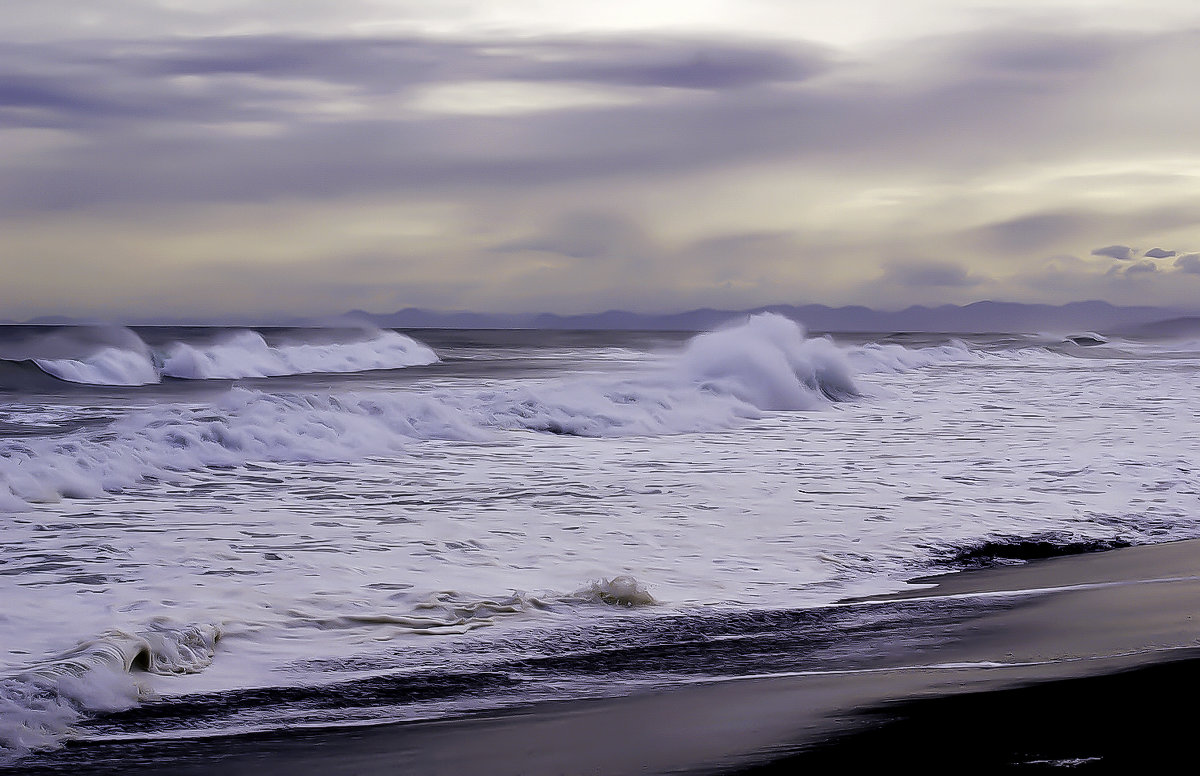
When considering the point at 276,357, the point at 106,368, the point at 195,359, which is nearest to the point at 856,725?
the point at 106,368

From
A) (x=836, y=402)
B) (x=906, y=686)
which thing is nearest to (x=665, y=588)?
(x=906, y=686)

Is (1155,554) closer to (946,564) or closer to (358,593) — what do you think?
(946,564)

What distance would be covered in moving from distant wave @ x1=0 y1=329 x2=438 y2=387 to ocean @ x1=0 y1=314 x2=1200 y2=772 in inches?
571

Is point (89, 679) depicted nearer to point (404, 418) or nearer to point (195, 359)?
point (404, 418)

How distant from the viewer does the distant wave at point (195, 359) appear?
30188 mm

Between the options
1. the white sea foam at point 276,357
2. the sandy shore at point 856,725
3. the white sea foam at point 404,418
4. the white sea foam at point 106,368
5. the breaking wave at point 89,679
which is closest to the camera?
the sandy shore at point 856,725

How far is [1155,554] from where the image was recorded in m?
6.69

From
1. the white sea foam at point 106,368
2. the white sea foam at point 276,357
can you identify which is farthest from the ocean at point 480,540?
the white sea foam at point 276,357

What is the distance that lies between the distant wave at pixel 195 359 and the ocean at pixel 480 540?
47.6 feet

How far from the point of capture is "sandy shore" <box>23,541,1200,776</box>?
317 centimetres

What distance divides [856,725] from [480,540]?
3.67 m

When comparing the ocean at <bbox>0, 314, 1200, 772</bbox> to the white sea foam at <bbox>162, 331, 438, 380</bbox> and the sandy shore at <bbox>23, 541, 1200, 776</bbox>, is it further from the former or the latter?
the white sea foam at <bbox>162, 331, 438, 380</bbox>

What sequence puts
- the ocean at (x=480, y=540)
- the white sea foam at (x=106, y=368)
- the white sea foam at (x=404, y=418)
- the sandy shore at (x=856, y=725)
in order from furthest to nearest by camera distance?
1. the white sea foam at (x=106, y=368)
2. the white sea foam at (x=404, y=418)
3. the ocean at (x=480, y=540)
4. the sandy shore at (x=856, y=725)

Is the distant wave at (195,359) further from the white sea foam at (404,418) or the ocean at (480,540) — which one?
the white sea foam at (404,418)
